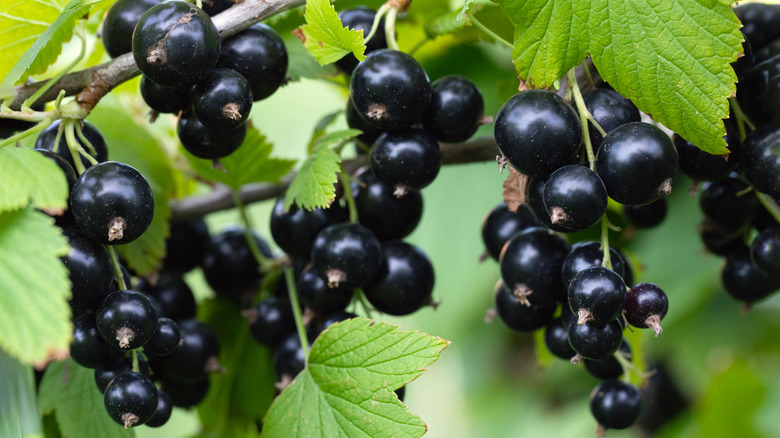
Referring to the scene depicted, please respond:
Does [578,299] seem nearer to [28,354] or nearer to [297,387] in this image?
[297,387]

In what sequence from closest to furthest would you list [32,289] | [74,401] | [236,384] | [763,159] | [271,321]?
1. [32,289]
2. [763,159]
3. [74,401]
4. [271,321]
5. [236,384]

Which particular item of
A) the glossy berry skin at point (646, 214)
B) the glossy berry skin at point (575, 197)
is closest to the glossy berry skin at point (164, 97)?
the glossy berry skin at point (575, 197)

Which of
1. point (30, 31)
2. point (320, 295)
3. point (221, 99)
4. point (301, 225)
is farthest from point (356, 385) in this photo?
point (30, 31)

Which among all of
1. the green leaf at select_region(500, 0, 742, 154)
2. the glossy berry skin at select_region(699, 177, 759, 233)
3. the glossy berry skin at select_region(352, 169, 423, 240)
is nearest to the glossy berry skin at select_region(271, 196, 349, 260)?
the glossy berry skin at select_region(352, 169, 423, 240)

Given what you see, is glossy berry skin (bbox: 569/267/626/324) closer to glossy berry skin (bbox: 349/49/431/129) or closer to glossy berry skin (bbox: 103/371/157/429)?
glossy berry skin (bbox: 349/49/431/129)

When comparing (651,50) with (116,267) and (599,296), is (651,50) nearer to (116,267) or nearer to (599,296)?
(599,296)

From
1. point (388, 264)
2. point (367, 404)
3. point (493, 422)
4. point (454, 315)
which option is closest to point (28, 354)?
point (367, 404)
